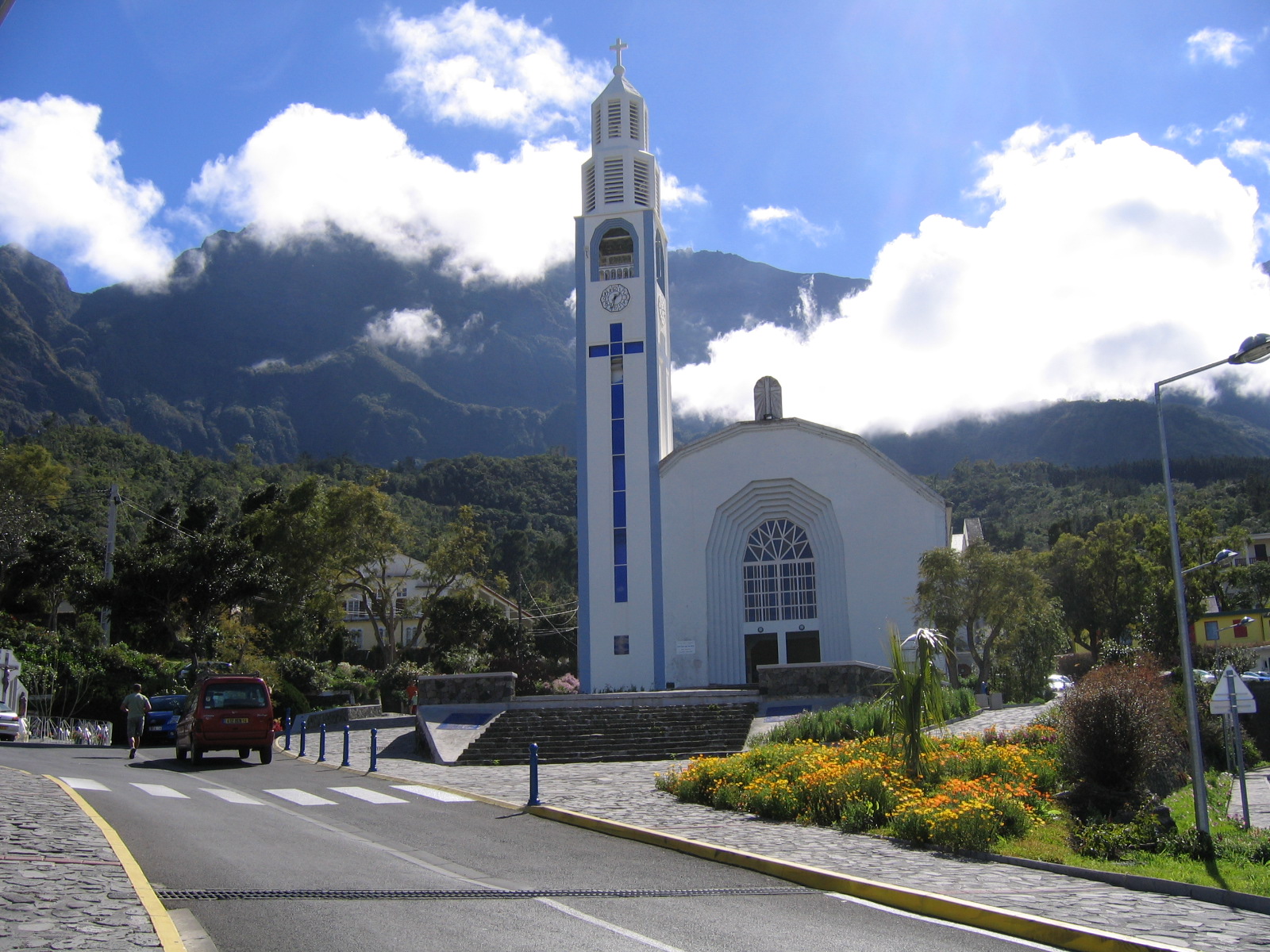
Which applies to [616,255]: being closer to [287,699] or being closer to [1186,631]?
[287,699]

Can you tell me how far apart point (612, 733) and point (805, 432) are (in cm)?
1681

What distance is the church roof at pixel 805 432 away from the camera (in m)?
34.4

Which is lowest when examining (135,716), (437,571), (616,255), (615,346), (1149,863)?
(1149,863)

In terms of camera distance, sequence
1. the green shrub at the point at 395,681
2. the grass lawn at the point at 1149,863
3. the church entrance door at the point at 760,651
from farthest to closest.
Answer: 1. the green shrub at the point at 395,681
2. the church entrance door at the point at 760,651
3. the grass lawn at the point at 1149,863

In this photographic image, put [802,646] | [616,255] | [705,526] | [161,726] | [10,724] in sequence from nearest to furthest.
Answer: [161,726] → [10,724] → [802,646] → [705,526] → [616,255]

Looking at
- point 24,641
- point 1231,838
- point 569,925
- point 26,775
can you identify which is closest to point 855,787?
point 1231,838

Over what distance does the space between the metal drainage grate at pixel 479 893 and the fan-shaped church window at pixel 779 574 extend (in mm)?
26694

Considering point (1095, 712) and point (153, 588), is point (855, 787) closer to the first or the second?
point (1095, 712)

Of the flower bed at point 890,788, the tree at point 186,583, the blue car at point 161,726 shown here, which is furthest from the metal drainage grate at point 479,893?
the tree at point 186,583

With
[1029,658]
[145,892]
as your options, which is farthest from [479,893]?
[1029,658]

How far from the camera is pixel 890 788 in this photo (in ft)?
40.8

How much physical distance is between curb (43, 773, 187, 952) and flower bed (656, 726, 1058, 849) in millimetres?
7226

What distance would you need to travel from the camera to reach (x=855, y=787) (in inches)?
494

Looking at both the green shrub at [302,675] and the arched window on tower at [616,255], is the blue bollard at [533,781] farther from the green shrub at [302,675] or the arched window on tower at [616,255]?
the arched window on tower at [616,255]
